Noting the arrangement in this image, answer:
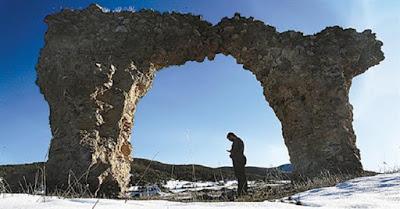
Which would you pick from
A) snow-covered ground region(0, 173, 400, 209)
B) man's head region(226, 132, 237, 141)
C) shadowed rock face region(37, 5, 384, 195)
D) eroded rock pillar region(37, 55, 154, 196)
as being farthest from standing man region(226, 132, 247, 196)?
snow-covered ground region(0, 173, 400, 209)

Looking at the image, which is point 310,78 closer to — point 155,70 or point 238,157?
point 238,157

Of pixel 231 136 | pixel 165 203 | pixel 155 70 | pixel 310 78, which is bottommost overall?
pixel 165 203

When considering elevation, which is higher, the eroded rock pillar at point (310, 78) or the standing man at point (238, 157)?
the eroded rock pillar at point (310, 78)

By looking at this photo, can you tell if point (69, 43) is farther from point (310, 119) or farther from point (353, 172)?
point (353, 172)

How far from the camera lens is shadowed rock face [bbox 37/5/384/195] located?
893cm

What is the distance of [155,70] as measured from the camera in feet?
35.9

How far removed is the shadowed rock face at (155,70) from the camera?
893 cm

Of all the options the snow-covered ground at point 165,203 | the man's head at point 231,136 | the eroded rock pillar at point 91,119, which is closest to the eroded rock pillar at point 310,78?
the man's head at point 231,136

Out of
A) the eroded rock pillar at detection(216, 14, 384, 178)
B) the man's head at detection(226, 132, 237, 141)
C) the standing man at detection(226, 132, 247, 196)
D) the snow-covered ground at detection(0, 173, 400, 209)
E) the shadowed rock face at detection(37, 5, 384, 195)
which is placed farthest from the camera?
the eroded rock pillar at detection(216, 14, 384, 178)

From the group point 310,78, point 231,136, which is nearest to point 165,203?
point 231,136

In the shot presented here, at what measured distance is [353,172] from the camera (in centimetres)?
958

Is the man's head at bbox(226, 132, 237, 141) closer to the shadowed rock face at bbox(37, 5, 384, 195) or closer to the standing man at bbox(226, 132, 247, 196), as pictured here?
the standing man at bbox(226, 132, 247, 196)

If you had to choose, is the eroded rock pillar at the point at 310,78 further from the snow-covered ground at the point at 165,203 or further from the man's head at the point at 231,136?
the snow-covered ground at the point at 165,203

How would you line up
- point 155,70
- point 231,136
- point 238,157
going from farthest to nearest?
point 155,70, point 231,136, point 238,157
